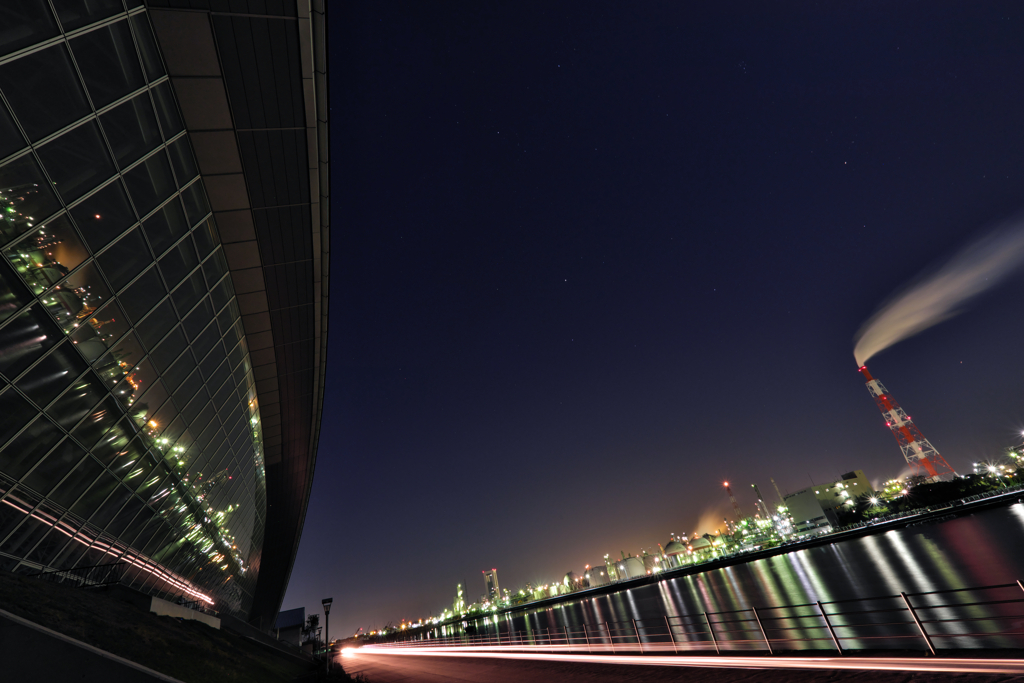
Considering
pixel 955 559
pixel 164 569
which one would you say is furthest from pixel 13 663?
pixel 955 559

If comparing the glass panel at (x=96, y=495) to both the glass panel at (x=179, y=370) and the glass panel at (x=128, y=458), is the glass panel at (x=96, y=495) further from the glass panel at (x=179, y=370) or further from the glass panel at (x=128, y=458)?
the glass panel at (x=179, y=370)

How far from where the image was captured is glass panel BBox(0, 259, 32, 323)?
432 inches

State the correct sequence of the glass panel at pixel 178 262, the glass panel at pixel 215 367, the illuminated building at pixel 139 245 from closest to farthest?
the illuminated building at pixel 139 245, the glass panel at pixel 178 262, the glass panel at pixel 215 367

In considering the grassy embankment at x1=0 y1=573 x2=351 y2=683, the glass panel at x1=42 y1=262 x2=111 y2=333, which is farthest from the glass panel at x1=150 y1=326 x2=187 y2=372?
the grassy embankment at x1=0 y1=573 x2=351 y2=683

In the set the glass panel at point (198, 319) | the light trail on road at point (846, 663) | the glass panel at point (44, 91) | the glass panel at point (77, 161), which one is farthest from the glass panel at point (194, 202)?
the light trail on road at point (846, 663)

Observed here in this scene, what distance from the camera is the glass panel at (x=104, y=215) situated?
11945 mm

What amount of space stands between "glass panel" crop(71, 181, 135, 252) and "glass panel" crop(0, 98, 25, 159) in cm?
203

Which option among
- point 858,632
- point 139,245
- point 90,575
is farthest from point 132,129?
point 858,632

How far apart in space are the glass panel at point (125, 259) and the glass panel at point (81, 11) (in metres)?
5.28

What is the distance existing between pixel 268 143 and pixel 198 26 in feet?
10.9

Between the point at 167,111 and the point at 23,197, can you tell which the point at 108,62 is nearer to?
the point at 167,111

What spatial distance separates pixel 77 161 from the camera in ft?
36.8

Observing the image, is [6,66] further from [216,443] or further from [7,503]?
[216,443]

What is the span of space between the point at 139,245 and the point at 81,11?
612cm
